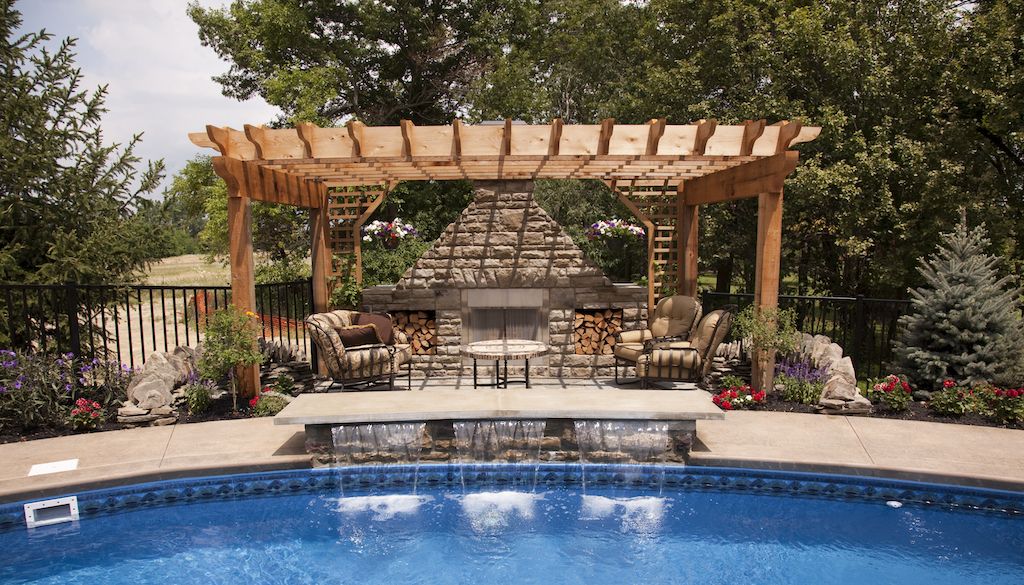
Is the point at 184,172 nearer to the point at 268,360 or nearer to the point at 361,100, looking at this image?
the point at 361,100

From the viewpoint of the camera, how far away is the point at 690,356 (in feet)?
20.0

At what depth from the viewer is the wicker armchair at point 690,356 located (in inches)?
240

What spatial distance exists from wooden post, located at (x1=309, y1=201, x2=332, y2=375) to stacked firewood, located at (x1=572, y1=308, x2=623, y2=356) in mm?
3083

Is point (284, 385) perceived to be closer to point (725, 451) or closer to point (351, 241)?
point (351, 241)

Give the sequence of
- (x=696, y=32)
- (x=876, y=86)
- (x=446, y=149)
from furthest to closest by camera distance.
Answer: (x=696, y=32), (x=876, y=86), (x=446, y=149)

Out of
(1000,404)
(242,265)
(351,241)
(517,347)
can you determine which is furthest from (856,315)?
(242,265)

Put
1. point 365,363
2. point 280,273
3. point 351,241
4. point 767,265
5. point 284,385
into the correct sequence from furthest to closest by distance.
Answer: point 280,273 → point 351,241 → point 284,385 → point 365,363 → point 767,265

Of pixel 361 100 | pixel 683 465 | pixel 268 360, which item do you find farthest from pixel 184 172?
pixel 683 465

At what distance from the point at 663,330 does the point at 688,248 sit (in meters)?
1.31

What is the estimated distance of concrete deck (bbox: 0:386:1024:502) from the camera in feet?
13.5

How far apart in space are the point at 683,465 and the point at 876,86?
27.7 ft

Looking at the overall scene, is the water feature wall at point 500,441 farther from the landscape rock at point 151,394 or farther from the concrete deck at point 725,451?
the landscape rock at point 151,394

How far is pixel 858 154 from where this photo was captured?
31.7 ft

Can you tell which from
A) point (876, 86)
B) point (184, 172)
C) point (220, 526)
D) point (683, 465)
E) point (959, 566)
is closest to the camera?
point (959, 566)
